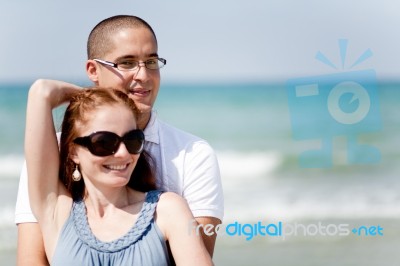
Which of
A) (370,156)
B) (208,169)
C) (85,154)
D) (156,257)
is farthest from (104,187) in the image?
(370,156)

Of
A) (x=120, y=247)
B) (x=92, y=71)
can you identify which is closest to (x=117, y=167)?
(x=120, y=247)

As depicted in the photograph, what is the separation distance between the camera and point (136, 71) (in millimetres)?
3422

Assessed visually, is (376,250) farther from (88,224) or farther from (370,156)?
(370,156)

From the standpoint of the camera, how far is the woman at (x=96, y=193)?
9.31ft

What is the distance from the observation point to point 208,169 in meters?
3.42

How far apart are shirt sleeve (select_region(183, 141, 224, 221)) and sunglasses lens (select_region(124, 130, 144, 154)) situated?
516 mm

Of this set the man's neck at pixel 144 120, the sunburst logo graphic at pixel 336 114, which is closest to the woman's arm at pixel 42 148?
the man's neck at pixel 144 120

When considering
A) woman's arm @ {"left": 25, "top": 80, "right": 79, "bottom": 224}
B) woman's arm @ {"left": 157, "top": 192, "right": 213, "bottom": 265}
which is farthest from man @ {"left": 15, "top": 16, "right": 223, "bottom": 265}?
woman's arm @ {"left": 157, "top": 192, "right": 213, "bottom": 265}

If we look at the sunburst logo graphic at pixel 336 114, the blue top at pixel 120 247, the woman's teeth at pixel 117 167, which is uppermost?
the woman's teeth at pixel 117 167

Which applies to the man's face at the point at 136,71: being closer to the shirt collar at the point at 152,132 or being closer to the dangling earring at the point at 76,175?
the shirt collar at the point at 152,132

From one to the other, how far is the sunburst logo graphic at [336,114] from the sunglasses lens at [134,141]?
37.7ft

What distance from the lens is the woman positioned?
2.84 metres

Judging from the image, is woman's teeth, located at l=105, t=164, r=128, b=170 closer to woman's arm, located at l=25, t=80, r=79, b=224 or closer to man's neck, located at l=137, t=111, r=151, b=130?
woman's arm, located at l=25, t=80, r=79, b=224

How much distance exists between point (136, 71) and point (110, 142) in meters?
0.63
